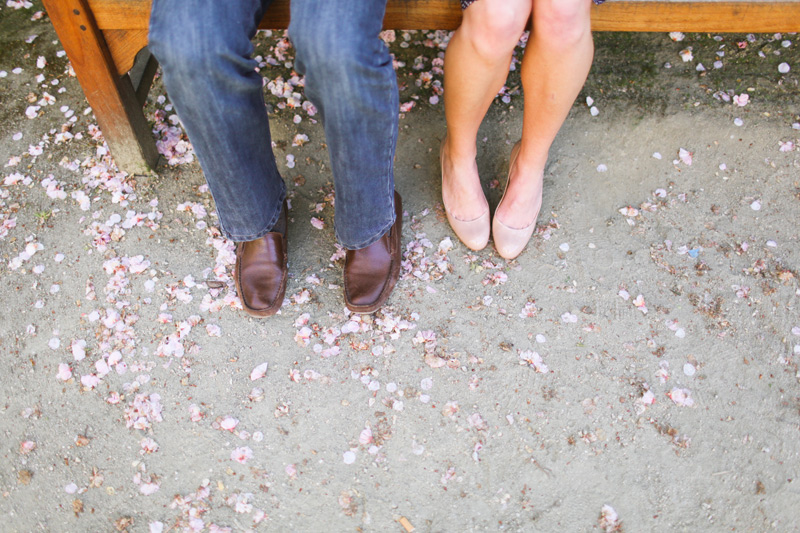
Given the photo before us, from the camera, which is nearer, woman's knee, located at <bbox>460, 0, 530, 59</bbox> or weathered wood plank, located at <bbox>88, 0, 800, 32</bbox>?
woman's knee, located at <bbox>460, 0, 530, 59</bbox>

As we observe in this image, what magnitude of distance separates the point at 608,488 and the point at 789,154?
1443 mm

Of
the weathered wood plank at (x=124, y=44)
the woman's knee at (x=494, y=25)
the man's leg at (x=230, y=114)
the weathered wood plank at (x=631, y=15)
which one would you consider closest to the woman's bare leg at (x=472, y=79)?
the woman's knee at (x=494, y=25)

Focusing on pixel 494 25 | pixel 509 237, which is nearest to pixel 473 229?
pixel 509 237

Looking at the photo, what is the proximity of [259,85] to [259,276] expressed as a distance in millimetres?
558

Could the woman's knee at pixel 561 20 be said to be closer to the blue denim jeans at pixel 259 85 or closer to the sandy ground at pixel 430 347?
the blue denim jeans at pixel 259 85

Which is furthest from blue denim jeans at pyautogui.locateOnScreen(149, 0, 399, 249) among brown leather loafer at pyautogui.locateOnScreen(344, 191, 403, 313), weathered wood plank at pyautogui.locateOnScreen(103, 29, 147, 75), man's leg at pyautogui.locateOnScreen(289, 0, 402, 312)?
weathered wood plank at pyautogui.locateOnScreen(103, 29, 147, 75)

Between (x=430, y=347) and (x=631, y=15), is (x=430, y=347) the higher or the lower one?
the lower one

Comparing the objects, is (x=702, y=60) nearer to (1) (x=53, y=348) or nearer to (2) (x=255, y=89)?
(2) (x=255, y=89)

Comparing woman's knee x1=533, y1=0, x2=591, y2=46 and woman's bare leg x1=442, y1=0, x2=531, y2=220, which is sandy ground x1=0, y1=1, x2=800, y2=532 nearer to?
woman's bare leg x1=442, y1=0, x2=531, y2=220

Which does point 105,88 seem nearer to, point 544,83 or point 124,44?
point 124,44

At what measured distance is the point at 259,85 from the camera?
1.46 meters

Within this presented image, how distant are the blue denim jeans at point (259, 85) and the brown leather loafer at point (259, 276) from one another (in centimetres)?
19

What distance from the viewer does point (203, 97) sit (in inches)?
52.8

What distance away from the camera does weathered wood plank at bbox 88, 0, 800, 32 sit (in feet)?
5.36
